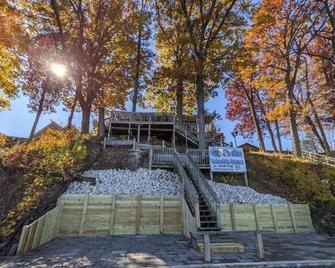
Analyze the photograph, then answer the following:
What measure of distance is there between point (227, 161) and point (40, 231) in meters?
9.18

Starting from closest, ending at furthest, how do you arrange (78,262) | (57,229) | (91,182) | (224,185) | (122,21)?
(78,262) → (57,229) → (91,182) → (224,185) → (122,21)

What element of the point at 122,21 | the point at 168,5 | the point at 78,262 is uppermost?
the point at 168,5

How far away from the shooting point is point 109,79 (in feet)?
61.8

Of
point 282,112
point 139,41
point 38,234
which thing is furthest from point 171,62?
point 38,234

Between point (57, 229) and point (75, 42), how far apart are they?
1385cm

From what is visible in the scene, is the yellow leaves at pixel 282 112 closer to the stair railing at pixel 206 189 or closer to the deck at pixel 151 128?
the deck at pixel 151 128

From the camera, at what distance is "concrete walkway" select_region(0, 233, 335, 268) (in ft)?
17.2

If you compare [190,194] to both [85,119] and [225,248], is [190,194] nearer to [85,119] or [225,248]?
[225,248]

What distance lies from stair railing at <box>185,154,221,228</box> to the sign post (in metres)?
1.64

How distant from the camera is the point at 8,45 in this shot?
12258mm

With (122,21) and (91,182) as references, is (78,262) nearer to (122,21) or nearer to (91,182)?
(91,182)

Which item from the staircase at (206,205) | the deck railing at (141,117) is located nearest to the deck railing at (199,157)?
the staircase at (206,205)

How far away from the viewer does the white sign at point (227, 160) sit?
12.5m

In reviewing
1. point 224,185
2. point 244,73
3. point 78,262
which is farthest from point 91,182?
point 244,73
